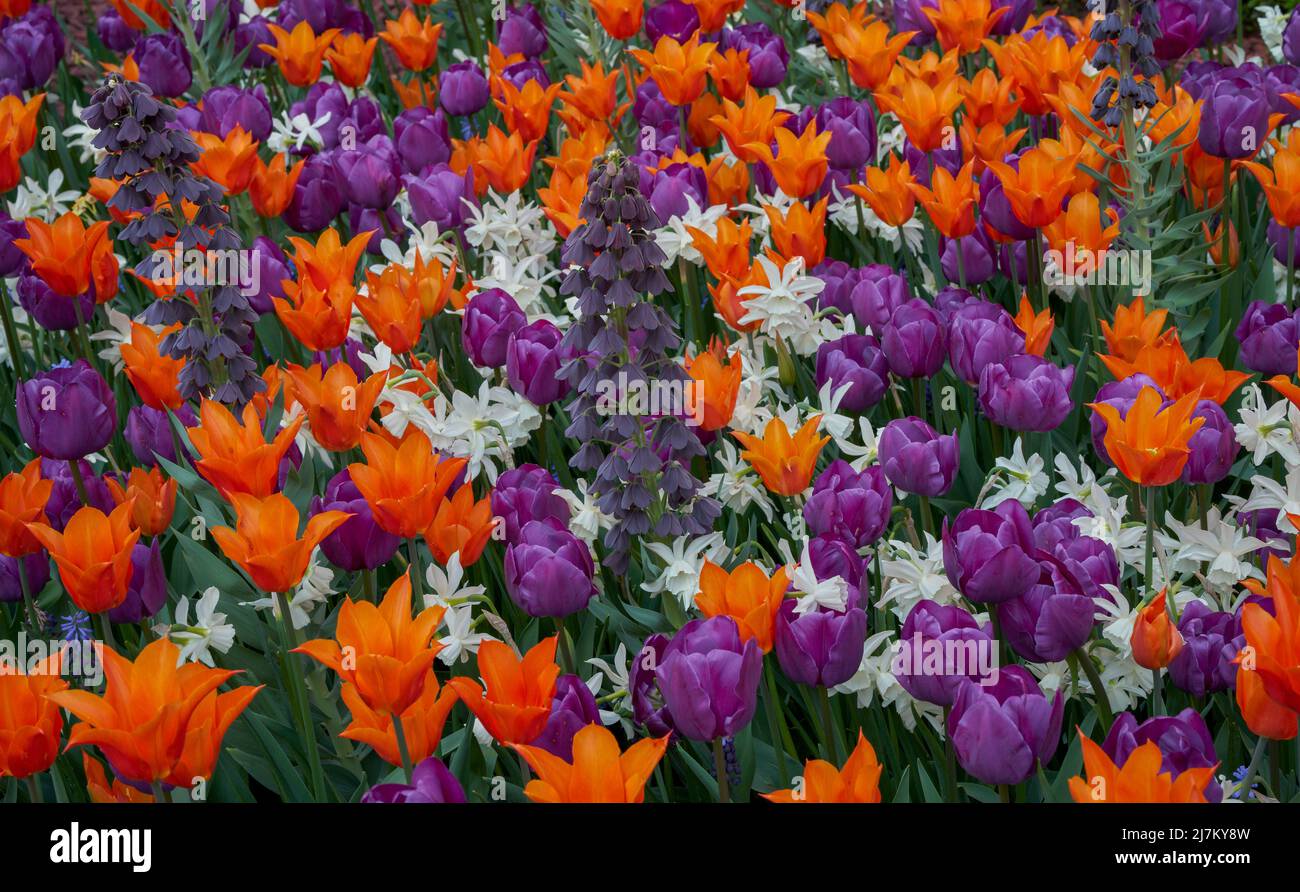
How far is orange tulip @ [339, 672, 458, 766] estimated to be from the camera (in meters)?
2.16

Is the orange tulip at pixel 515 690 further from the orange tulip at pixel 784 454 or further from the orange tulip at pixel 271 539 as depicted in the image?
the orange tulip at pixel 784 454

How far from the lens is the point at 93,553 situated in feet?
8.14

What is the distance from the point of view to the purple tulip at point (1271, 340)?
3.09 meters

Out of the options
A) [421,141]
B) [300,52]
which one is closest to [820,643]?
[421,141]

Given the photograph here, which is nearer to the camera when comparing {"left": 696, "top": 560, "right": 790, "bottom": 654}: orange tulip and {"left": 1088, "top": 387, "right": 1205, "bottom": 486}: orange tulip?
{"left": 696, "top": 560, "right": 790, "bottom": 654}: orange tulip

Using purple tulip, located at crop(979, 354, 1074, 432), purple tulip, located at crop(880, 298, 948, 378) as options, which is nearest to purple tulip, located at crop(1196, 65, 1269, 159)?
purple tulip, located at crop(880, 298, 948, 378)

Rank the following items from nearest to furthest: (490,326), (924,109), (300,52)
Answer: (490,326) < (924,109) < (300,52)

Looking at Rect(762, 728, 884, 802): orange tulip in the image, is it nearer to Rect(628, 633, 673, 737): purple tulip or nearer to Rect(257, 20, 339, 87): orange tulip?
Rect(628, 633, 673, 737): purple tulip

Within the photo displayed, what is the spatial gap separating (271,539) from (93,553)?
1.29 ft

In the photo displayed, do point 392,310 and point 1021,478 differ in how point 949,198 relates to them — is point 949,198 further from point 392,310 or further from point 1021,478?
point 392,310

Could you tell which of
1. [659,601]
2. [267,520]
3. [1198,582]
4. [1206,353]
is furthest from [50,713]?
[1206,353]

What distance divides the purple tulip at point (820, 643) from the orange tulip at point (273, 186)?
94.2 inches

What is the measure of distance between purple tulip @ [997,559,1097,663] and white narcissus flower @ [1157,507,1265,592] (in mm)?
376
